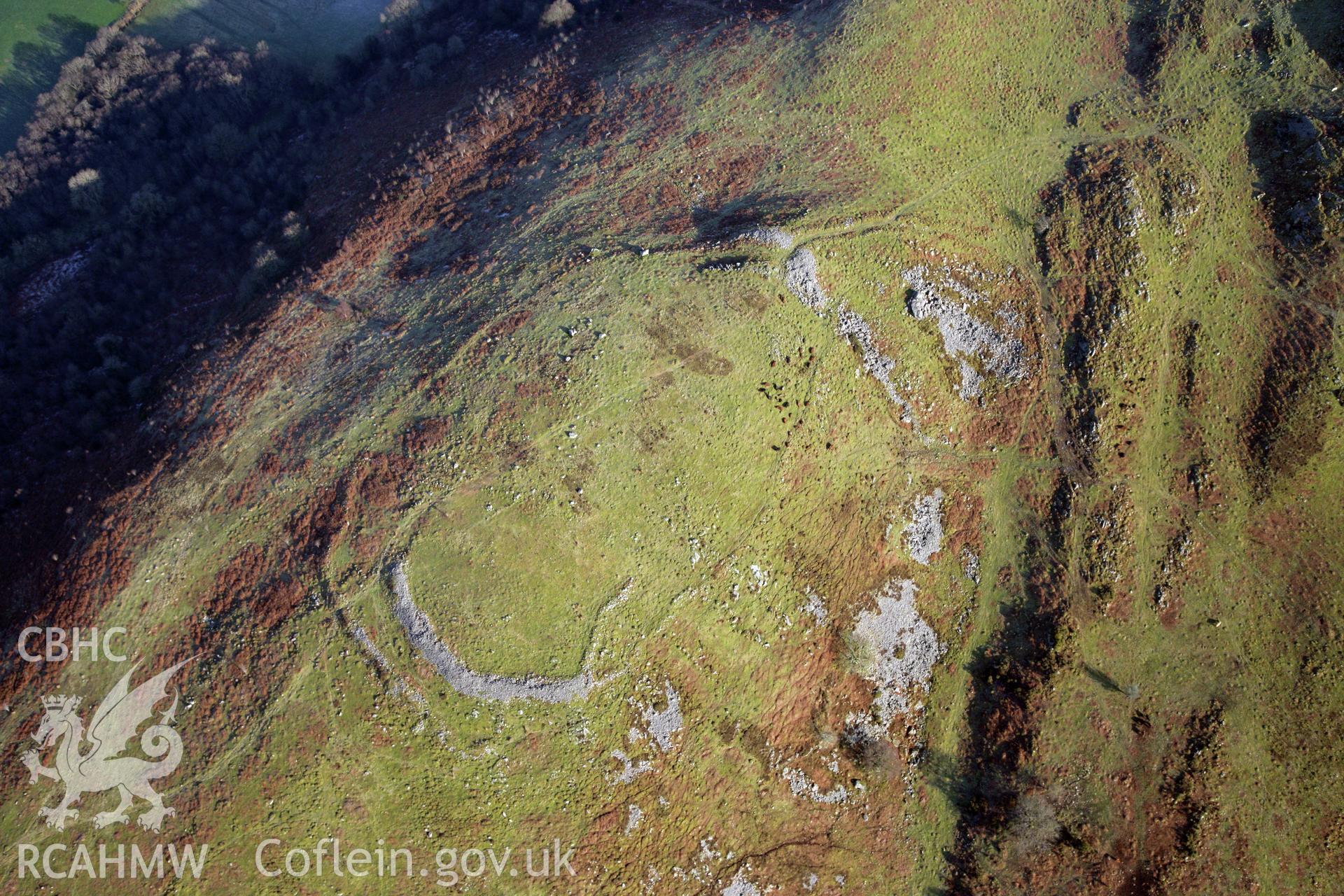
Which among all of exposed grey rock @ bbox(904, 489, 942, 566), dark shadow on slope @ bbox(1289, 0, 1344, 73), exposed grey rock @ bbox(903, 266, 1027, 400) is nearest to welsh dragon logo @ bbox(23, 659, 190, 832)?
exposed grey rock @ bbox(904, 489, 942, 566)

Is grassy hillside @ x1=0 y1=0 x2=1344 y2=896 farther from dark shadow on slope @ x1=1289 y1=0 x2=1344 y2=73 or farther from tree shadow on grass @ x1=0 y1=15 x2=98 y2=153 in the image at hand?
tree shadow on grass @ x1=0 y1=15 x2=98 y2=153

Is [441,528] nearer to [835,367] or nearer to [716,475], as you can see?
[716,475]

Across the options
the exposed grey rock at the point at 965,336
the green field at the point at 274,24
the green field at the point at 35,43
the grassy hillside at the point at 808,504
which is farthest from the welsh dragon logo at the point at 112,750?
the green field at the point at 274,24

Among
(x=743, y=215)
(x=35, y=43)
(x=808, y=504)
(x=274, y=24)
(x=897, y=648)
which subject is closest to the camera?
(x=808, y=504)

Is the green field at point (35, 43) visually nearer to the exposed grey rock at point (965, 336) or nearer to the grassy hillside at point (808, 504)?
the grassy hillside at point (808, 504)

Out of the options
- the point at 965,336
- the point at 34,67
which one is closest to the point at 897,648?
the point at 965,336

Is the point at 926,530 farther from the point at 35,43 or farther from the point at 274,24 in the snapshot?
the point at 35,43
